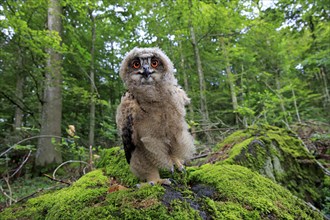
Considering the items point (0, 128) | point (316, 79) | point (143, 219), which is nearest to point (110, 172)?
point (143, 219)

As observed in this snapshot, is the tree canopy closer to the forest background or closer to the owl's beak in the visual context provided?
the forest background

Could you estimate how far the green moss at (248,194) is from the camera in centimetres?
220

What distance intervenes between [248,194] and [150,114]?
1.21 m

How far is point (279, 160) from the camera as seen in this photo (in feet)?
12.2

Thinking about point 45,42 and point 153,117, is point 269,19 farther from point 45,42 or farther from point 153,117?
point 153,117

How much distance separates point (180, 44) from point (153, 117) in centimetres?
890

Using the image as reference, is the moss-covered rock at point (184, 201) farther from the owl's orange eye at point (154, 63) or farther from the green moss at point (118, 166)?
the owl's orange eye at point (154, 63)

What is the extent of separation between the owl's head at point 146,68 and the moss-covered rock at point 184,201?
0.97m

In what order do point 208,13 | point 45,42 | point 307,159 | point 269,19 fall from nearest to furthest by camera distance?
point 307,159
point 45,42
point 208,13
point 269,19

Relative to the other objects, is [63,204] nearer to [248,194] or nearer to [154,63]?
[154,63]

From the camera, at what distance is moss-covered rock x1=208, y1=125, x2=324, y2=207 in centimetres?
339

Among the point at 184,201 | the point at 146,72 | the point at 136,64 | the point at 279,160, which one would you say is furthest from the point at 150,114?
the point at 279,160

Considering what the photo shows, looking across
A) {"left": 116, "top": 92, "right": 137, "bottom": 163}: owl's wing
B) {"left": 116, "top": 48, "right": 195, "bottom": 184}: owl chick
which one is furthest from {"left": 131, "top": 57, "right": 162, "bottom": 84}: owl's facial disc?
{"left": 116, "top": 92, "right": 137, "bottom": 163}: owl's wing

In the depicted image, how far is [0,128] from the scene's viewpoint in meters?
11.1
